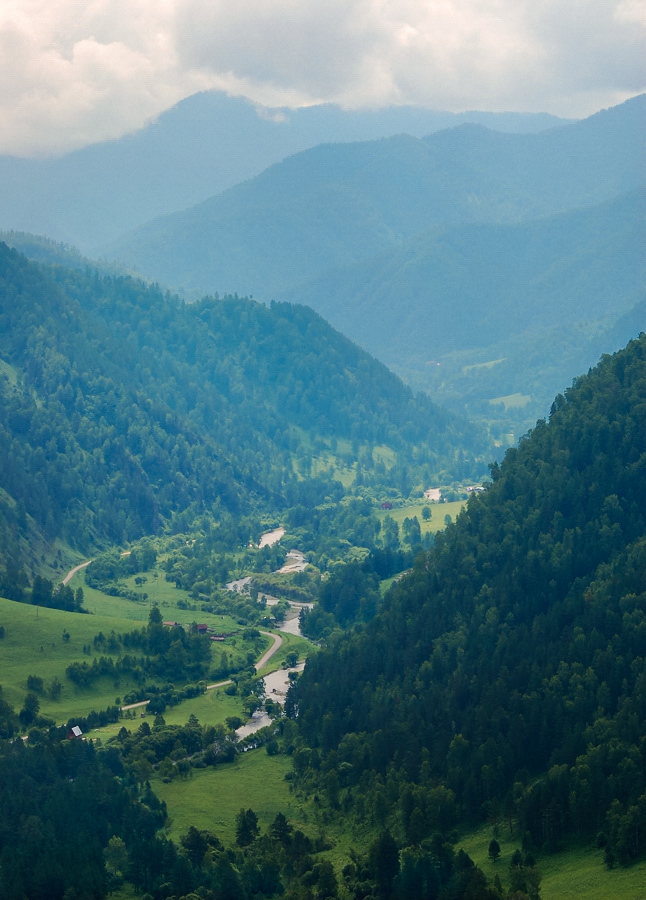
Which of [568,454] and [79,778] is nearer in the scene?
[79,778]

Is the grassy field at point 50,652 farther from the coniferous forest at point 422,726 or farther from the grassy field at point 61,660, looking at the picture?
the coniferous forest at point 422,726

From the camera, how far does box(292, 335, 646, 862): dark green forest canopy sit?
120500 millimetres

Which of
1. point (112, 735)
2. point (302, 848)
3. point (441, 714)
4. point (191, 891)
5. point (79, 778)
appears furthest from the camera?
point (112, 735)

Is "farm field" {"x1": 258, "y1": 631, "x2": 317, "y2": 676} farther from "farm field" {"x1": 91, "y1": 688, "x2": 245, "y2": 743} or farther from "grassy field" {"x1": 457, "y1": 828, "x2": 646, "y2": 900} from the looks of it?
"grassy field" {"x1": 457, "y1": 828, "x2": 646, "y2": 900}

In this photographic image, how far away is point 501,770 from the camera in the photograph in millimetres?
126438

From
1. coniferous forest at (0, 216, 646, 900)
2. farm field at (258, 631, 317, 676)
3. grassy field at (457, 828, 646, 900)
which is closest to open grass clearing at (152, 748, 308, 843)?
coniferous forest at (0, 216, 646, 900)

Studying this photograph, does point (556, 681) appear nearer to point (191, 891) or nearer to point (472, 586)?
point (472, 586)

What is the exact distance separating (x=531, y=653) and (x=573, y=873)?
42.3 metres

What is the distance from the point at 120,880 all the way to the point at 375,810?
2702 cm

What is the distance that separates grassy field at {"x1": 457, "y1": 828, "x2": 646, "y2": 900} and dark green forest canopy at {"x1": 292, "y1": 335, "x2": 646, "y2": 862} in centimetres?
239

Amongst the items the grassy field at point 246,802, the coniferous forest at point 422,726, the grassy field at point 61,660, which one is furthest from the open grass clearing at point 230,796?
the grassy field at point 61,660

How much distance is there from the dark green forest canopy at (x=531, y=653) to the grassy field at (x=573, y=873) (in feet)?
7.84

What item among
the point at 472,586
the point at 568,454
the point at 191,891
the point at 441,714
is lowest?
the point at 191,891

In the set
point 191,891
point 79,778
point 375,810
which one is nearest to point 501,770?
point 375,810
